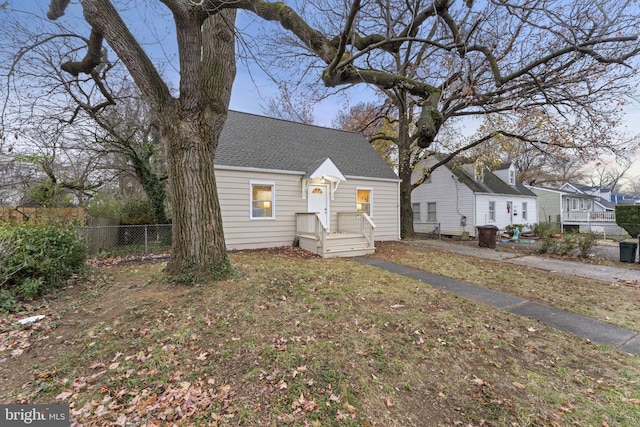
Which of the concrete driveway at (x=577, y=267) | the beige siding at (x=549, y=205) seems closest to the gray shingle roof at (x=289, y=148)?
the concrete driveway at (x=577, y=267)

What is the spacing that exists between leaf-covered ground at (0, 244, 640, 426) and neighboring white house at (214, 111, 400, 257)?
4.68 m

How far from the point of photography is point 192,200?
4.75 meters

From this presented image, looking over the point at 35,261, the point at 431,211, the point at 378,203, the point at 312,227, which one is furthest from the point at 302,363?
the point at 431,211

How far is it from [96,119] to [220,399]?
1121 cm

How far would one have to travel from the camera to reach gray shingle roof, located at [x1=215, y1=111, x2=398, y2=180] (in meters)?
9.69

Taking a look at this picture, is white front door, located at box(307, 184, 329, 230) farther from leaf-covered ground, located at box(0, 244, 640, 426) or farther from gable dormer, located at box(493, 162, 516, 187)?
gable dormer, located at box(493, 162, 516, 187)

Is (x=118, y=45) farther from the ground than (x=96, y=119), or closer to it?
closer to it

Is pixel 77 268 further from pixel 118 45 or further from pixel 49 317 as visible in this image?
pixel 118 45

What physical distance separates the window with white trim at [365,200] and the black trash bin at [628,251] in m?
8.58

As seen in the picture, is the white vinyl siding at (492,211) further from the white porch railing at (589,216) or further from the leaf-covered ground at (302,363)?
the leaf-covered ground at (302,363)

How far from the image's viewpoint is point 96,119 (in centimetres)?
939

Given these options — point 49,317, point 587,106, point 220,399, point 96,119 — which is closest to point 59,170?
point 96,119

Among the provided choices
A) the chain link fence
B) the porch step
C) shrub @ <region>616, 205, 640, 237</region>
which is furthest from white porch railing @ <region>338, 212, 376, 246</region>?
shrub @ <region>616, 205, 640, 237</region>

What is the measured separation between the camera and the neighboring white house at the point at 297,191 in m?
9.01
